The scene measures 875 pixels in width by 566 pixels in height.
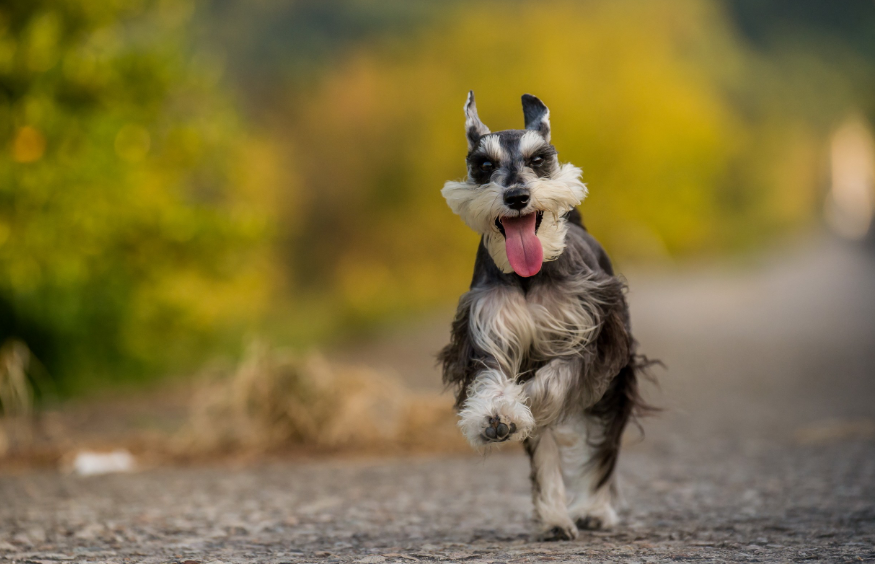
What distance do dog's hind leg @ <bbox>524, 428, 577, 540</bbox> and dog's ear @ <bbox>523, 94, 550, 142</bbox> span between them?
1.41m

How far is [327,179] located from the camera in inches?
1374

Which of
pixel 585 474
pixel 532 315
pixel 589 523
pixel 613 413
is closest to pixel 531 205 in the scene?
pixel 532 315

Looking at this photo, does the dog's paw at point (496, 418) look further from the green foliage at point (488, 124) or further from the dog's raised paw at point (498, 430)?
the green foliage at point (488, 124)

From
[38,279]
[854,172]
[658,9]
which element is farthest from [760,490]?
[854,172]

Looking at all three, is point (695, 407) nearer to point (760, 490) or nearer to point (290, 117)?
point (760, 490)

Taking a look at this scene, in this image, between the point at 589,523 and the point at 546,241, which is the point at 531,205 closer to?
the point at 546,241

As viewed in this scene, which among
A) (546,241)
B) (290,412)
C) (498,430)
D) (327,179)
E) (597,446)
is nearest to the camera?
(498,430)

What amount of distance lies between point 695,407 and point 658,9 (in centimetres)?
4076

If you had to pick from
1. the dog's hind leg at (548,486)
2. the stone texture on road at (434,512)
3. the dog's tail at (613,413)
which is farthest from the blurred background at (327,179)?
the dog's hind leg at (548,486)

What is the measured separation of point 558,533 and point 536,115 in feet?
6.54

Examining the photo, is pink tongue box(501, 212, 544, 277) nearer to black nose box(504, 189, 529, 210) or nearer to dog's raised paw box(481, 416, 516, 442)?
black nose box(504, 189, 529, 210)

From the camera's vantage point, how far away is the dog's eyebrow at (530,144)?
4.36m

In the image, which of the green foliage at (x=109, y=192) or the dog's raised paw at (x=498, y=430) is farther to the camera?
the green foliage at (x=109, y=192)

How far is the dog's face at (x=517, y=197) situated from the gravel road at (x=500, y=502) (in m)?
1.35
